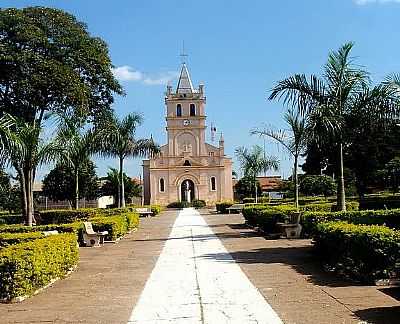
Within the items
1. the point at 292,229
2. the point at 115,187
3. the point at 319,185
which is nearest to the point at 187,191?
the point at 115,187

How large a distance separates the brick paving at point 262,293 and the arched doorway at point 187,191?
62.9m

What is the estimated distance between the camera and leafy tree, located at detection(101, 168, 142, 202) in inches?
2441

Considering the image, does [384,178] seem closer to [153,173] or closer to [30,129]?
[153,173]

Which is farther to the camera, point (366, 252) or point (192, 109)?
point (192, 109)

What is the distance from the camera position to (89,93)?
30.4m

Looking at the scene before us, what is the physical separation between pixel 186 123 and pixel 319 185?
2296cm

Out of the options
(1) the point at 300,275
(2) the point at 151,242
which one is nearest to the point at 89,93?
(2) the point at 151,242

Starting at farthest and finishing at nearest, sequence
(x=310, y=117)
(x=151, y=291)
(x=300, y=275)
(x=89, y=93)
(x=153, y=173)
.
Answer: (x=153, y=173)
(x=89, y=93)
(x=310, y=117)
(x=300, y=275)
(x=151, y=291)

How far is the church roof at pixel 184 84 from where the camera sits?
77125 millimetres

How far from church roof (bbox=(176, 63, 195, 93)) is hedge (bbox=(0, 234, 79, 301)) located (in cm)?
6633

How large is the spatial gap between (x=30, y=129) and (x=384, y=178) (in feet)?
123

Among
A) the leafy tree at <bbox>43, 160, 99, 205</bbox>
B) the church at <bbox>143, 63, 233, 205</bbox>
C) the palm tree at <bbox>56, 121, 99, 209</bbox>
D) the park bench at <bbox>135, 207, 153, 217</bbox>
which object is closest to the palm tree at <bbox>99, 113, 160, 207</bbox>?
the palm tree at <bbox>56, 121, 99, 209</bbox>

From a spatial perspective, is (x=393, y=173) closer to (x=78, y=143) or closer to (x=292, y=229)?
(x=78, y=143)

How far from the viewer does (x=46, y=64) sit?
A: 91.5 ft
